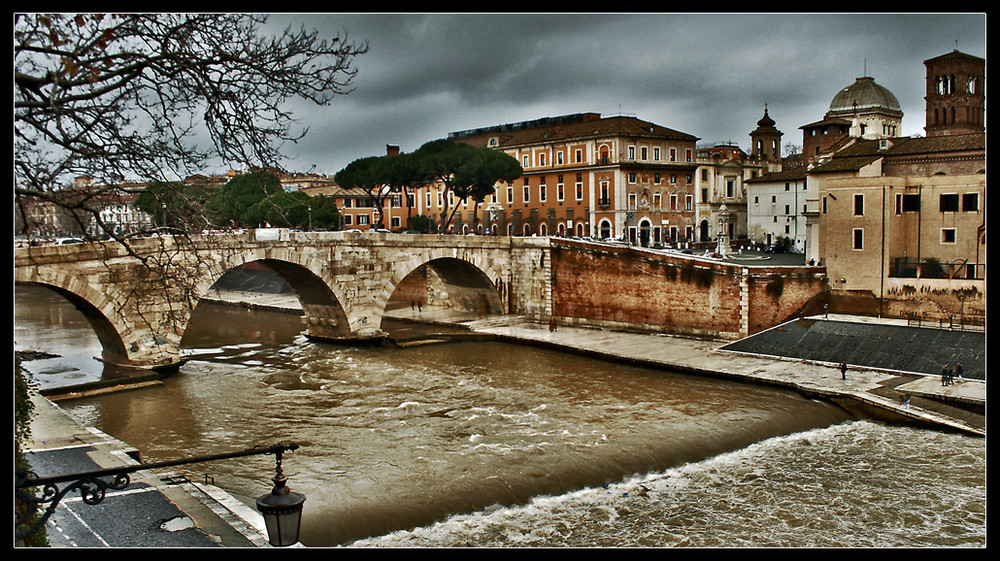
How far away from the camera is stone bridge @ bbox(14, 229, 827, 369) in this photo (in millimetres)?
22453

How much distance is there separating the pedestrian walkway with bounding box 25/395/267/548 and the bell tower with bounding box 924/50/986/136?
1619 inches

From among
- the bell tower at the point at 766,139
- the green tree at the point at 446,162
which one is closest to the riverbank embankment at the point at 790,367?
the green tree at the point at 446,162

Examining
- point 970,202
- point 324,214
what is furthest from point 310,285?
point 324,214

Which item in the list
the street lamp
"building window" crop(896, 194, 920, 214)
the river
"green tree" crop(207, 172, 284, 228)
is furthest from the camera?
"green tree" crop(207, 172, 284, 228)

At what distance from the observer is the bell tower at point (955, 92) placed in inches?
1617

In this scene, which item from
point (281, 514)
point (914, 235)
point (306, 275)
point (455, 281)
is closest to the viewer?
point (281, 514)

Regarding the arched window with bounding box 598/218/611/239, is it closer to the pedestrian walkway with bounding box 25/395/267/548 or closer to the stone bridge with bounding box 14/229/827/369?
the stone bridge with bounding box 14/229/827/369

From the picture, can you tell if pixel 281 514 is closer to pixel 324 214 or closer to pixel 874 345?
pixel 874 345

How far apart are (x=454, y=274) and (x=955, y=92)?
27.7 meters

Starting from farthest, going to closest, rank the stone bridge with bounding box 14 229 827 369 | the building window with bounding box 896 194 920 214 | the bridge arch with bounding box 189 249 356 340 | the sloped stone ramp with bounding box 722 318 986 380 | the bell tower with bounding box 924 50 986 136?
the bell tower with bounding box 924 50 986 136 → the building window with bounding box 896 194 920 214 → the bridge arch with bounding box 189 249 356 340 → the stone bridge with bounding box 14 229 827 369 → the sloped stone ramp with bounding box 722 318 986 380

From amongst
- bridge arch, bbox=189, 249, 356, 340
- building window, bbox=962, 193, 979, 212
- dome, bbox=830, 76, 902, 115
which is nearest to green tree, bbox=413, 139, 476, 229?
bridge arch, bbox=189, 249, 356, 340

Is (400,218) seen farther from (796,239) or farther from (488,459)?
(488,459)

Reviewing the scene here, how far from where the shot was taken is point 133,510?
10.7 metres
